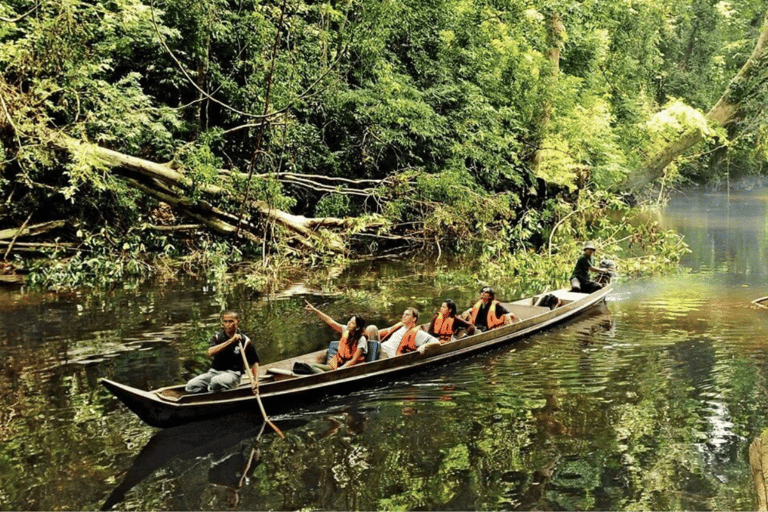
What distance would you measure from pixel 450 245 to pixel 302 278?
18.9 ft

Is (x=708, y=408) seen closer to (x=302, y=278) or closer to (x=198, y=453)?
(x=198, y=453)

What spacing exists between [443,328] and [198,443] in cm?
487

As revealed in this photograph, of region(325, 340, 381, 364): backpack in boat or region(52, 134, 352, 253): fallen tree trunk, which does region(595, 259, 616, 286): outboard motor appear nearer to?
region(52, 134, 352, 253): fallen tree trunk

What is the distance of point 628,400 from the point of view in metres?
10.0

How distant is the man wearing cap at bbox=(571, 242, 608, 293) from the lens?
655 inches

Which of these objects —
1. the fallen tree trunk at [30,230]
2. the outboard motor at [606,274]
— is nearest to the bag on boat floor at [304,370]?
the outboard motor at [606,274]

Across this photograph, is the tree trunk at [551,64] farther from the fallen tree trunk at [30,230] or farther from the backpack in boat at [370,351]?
the backpack in boat at [370,351]

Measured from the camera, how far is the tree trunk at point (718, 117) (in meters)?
27.0

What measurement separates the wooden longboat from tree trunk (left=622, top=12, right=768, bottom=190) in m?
17.3

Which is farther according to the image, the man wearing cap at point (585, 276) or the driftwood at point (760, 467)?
the man wearing cap at point (585, 276)

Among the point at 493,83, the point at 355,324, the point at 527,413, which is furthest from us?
the point at 493,83

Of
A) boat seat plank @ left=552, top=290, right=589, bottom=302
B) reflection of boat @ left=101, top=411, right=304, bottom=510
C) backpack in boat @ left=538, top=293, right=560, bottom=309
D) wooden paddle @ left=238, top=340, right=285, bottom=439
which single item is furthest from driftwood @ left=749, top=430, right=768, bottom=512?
boat seat plank @ left=552, top=290, right=589, bottom=302

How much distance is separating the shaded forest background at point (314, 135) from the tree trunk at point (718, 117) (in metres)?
0.08

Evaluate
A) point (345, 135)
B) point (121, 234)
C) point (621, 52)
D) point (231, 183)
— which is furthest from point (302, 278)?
point (621, 52)
